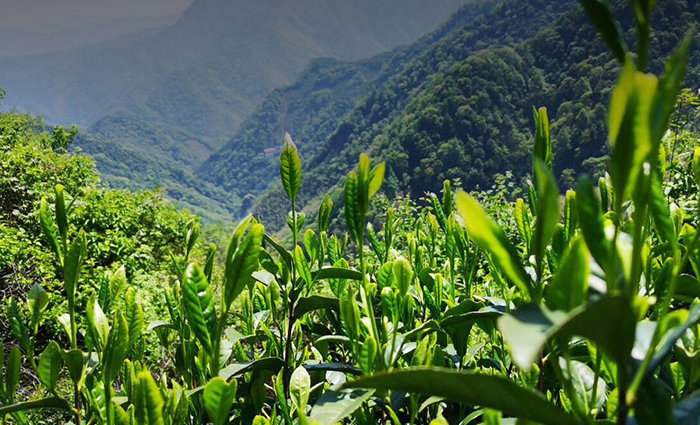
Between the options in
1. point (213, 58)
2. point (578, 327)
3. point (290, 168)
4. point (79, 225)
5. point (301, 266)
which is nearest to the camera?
point (578, 327)

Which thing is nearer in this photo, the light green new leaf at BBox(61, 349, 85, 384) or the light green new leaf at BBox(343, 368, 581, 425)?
the light green new leaf at BBox(343, 368, 581, 425)

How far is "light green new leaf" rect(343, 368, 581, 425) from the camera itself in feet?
0.89

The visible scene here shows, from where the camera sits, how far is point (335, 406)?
49 centimetres

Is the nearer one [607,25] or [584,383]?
[607,25]

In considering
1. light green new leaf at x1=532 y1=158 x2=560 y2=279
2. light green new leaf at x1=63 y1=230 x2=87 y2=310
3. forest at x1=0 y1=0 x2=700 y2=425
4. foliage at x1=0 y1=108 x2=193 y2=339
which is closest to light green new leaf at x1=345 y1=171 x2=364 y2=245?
forest at x1=0 y1=0 x2=700 y2=425

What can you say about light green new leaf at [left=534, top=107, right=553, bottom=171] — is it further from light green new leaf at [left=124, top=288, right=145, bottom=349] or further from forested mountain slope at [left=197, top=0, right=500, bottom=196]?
forested mountain slope at [left=197, top=0, right=500, bottom=196]

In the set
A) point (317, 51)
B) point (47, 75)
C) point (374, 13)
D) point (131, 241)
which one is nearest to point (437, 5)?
point (374, 13)

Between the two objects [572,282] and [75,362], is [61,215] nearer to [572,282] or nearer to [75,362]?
[75,362]

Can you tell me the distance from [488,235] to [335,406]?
281 millimetres

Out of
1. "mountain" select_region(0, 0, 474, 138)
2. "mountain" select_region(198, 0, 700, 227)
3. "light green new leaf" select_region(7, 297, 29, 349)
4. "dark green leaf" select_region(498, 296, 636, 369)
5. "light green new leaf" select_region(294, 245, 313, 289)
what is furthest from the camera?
"mountain" select_region(0, 0, 474, 138)

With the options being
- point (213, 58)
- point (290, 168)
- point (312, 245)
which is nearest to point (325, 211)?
point (312, 245)

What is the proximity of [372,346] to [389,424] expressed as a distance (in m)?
0.26

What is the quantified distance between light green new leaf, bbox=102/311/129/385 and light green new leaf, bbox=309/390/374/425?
0.77 feet

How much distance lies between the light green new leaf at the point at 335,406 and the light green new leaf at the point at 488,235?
0.22 metres
